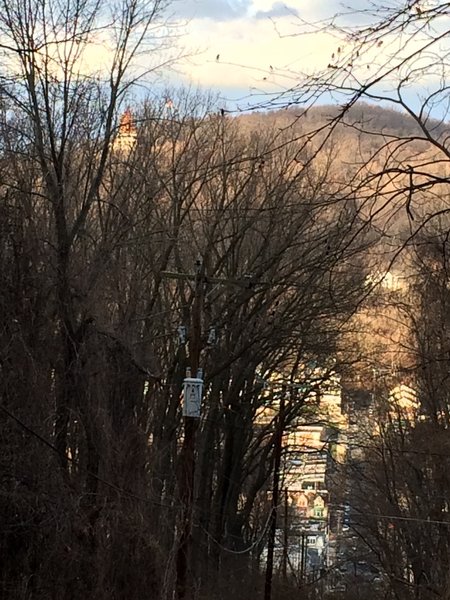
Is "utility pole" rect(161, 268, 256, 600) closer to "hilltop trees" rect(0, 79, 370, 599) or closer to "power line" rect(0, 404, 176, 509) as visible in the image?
"hilltop trees" rect(0, 79, 370, 599)

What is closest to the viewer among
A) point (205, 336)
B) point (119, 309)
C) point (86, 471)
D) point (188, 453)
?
point (86, 471)

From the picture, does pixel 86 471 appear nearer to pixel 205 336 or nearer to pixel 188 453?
pixel 188 453

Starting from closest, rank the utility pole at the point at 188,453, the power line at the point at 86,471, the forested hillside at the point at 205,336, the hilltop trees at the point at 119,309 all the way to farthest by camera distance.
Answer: the forested hillside at the point at 205,336 < the power line at the point at 86,471 < the hilltop trees at the point at 119,309 < the utility pole at the point at 188,453

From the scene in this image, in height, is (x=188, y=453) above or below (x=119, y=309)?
below

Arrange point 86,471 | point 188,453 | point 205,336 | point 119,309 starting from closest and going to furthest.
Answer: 1. point 86,471
2. point 188,453
3. point 119,309
4. point 205,336

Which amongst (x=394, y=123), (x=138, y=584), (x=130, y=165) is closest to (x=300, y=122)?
(x=394, y=123)

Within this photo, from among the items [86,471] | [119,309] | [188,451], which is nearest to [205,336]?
[119,309]

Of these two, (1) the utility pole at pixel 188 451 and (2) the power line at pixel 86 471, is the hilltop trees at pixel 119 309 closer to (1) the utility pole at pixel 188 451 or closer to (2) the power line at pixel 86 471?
(2) the power line at pixel 86 471

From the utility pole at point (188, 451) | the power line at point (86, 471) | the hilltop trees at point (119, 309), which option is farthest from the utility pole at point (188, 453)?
the power line at point (86, 471)

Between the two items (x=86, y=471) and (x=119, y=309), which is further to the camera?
(x=119, y=309)

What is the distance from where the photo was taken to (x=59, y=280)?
10.3m

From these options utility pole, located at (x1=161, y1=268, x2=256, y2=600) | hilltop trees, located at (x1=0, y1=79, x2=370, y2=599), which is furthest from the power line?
utility pole, located at (x1=161, y1=268, x2=256, y2=600)

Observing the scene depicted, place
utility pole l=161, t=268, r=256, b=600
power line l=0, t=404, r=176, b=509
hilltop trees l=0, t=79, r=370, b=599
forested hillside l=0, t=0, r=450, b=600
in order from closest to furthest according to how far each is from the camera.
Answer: forested hillside l=0, t=0, r=450, b=600 → power line l=0, t=404, r=176, b=509 → hilltop trees l=0, t=79, r=370, b=599 → utility pole l=161, t=268, r=256, b=600

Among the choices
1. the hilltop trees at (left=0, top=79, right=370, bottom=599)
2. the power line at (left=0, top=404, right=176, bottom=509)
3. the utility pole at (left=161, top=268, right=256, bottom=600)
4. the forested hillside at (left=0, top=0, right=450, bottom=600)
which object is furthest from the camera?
the utility pole at (left=161, top=268, right=256, bottom=600)
